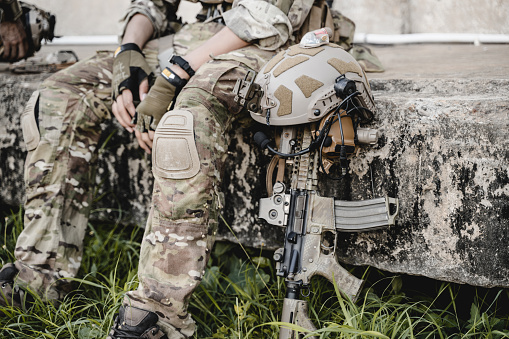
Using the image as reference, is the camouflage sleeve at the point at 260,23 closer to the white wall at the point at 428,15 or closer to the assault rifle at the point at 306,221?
the assault rifle at the point at 306,221

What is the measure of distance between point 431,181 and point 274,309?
75 centimetres

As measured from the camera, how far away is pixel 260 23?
1.86 metres

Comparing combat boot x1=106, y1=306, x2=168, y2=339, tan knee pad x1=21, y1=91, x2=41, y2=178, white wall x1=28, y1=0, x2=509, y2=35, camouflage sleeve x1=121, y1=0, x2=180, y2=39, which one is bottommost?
combat boot x1=106, y1=306, x2=168, y2=339

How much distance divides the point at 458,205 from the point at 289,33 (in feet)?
2.89

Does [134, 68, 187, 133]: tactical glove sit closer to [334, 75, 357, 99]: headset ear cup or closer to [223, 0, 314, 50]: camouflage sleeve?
[223, 0, 314, 50]: camouflage sleeve

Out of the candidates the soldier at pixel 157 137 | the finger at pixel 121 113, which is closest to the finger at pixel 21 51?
the soldier at pixel 157 137

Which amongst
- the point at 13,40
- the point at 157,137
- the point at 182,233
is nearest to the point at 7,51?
the point at 13,40

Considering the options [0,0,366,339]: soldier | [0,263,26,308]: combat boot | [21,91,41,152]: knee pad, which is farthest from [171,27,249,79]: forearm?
[0,263,26,308]: combat boot

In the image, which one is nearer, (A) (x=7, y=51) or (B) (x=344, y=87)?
(B) (x=344, y=87)

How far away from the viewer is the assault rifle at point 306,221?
1.61 metres

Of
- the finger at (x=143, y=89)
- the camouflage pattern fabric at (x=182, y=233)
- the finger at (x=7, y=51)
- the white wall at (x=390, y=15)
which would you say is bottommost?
the camouflage pattern fabric at (x=182, y=233)

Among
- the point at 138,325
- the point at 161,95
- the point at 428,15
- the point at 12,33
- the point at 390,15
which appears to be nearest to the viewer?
the point at 138,325

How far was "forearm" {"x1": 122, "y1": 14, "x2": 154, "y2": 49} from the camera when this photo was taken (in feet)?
7.18

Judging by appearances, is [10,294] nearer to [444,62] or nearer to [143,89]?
[143,89]
